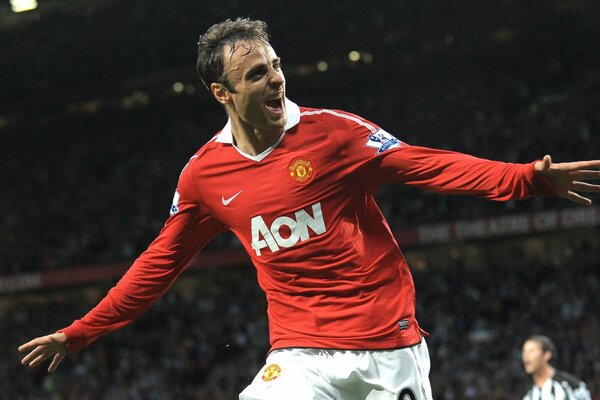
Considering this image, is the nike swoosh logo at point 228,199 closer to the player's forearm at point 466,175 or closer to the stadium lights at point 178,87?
the player's forearm at point 466,175

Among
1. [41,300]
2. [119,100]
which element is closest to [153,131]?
[119,100]

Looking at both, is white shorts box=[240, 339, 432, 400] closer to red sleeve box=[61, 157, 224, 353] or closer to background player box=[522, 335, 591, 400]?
red sleeve box=[61, 157, 224, 353]

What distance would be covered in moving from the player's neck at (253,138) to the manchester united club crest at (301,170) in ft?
0.48

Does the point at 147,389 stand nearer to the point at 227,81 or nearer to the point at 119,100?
the point at 119,100

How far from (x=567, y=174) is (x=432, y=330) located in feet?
48.1

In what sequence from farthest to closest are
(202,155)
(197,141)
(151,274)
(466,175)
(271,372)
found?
(197,141) → (151,274) → (202,155) → (271,372) → (466,175)

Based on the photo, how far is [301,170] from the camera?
3.76 m

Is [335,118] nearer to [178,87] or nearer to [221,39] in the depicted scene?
[221,39]

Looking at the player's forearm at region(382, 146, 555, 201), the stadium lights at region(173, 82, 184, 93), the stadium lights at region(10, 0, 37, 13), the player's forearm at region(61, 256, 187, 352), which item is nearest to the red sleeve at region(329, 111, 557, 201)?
the player's forearm at region(382, 146, 555, 201)

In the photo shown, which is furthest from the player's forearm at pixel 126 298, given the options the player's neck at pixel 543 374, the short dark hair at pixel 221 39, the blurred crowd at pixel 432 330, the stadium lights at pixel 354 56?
the stadium lights at pixel 354 56

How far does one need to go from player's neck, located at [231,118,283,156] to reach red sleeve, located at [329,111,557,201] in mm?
251

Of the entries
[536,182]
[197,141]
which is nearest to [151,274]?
[536,182]

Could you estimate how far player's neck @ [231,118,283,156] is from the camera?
384 centimetres

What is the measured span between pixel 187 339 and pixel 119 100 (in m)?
9.91
